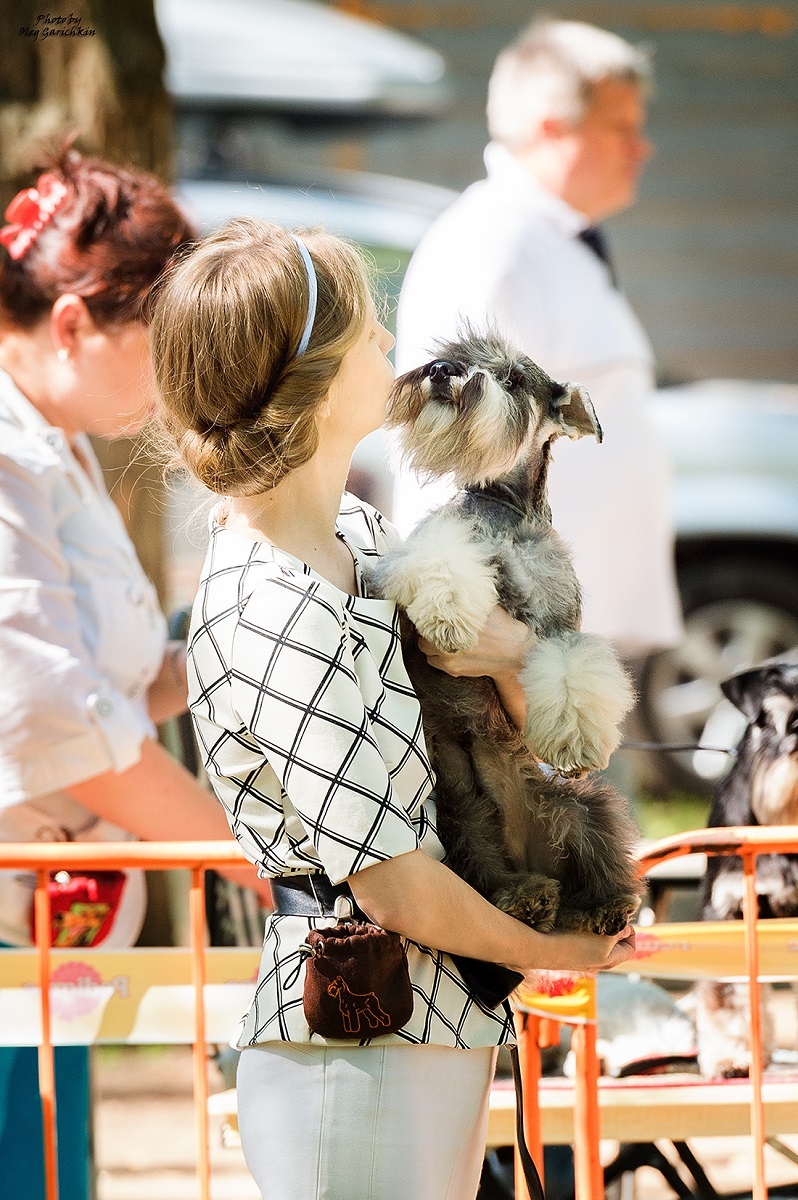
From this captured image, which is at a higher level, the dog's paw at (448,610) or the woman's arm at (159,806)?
the dog's paw at (448,610)

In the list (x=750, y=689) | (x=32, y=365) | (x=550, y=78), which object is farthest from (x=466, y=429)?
(x=550, y=78)

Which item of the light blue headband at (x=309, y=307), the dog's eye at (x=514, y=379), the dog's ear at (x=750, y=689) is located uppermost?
the light blue headband at (x=309, y=307)

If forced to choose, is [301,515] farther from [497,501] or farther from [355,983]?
[355,983]

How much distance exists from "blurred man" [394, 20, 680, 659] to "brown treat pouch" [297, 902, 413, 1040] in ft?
7.95

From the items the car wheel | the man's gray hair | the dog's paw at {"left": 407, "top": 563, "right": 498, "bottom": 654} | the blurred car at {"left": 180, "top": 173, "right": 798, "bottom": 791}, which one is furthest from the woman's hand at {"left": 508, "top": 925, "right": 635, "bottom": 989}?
the car wheel

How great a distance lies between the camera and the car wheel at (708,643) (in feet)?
23.9

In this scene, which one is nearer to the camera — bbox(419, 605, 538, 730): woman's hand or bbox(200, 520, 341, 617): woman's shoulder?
bbox(200, 520, 341, 617): woman's shoulder

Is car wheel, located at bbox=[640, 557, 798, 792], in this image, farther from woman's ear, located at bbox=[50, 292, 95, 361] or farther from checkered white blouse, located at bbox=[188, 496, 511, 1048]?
checkered white blouse, located at bbox=[188, 496, 511, 1048]

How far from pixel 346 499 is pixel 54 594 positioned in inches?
27.6

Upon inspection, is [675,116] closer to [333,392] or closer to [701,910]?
[701,910]

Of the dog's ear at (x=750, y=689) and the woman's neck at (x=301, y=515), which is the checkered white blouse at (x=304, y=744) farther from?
the dog's ear at (x=750, y=689)

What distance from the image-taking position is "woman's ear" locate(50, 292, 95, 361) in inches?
115

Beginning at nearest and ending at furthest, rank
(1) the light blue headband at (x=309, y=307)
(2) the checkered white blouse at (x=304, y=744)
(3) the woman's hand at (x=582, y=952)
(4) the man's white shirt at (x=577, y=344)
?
(2) the checkered white blouse at (x=304, y=744), (1) the light blue headband at (x=309, y=307), (3) the woman's hand at (x=582, y=952), (4) the man's white shirt at (x=577, y=344)

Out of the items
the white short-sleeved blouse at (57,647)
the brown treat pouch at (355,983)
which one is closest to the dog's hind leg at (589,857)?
the brown treat pouch at (355,983)
